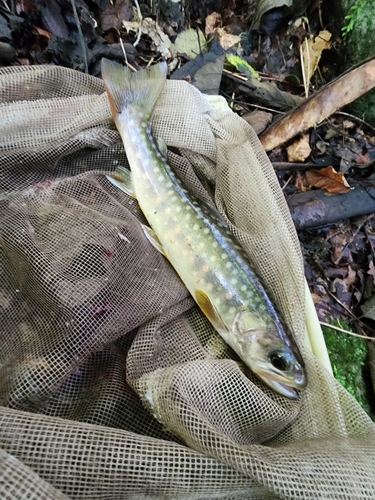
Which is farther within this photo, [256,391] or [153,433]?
[256,391]

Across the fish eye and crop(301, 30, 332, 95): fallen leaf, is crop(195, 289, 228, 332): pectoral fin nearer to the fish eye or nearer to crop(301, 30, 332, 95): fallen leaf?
the fish eye

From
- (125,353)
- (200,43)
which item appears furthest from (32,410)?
(200,43)

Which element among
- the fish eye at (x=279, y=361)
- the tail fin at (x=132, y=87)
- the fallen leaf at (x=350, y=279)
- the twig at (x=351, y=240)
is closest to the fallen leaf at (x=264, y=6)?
the tail fin at (x=132, y=87)

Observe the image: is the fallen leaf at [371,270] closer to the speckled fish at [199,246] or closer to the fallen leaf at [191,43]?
the speckled fish at [199,246]

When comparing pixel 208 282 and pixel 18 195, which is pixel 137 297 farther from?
pixel 18 195

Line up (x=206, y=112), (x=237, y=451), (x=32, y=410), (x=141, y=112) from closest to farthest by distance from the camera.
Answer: (x=237, y=451), (x=32, y=410), (x=141, y=112), (x=206, y=112)

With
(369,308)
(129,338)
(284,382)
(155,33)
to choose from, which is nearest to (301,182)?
(369,308)

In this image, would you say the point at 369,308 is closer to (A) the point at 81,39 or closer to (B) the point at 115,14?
(A) the point at 81,39
